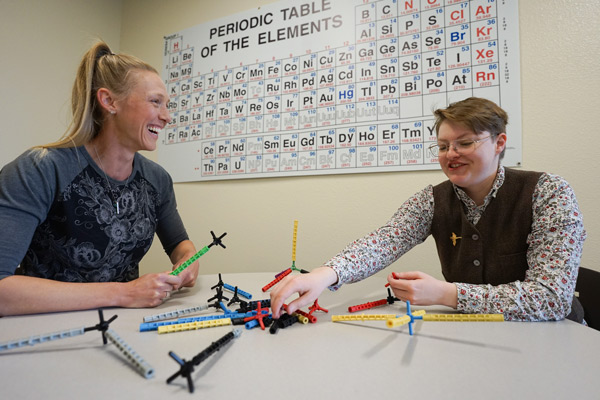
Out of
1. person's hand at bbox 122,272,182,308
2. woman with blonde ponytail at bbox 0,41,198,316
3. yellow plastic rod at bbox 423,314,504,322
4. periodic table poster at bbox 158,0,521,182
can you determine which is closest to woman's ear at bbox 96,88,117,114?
woman with blonde ponytail at bbox 0,41,198,316

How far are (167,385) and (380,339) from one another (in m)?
0.39

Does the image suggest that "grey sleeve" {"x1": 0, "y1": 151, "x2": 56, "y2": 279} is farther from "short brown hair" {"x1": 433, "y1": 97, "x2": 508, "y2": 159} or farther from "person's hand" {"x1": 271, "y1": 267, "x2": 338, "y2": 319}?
"short brown hair" {"x1": 433, "y1": 97, "x2": 508, "y2": 159}

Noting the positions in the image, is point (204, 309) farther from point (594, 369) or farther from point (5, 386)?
point (594, 369)

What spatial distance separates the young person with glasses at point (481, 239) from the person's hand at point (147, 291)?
33 centimetres

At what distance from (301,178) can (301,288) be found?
1.16 m

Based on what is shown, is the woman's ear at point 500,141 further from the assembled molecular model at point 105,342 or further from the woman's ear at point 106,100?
the woman's ear at point 106,100

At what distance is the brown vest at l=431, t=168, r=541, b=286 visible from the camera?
2.96 ft

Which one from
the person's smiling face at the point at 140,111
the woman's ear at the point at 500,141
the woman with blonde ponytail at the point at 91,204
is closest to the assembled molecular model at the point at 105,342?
the woman with blonde ponytail at the point at 91,204

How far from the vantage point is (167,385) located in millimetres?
438

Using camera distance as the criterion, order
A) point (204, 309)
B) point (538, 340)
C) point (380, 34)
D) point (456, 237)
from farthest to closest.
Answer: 1. point (380, 34)
2. point (456, 237)
3. point (204, 309)
4. point (538, 340)

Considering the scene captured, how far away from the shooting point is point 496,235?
0.93 meters

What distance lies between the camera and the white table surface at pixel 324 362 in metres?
0.43

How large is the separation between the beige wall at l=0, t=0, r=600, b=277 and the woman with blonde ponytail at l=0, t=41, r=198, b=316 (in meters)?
0.86

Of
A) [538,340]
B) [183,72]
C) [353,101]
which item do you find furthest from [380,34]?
[538,340]
